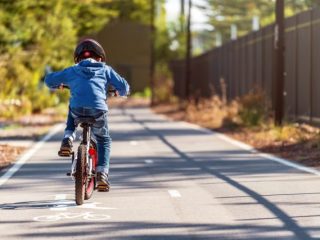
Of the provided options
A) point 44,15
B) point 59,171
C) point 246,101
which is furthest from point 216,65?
point 59,171

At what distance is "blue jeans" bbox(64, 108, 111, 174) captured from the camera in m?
12.0

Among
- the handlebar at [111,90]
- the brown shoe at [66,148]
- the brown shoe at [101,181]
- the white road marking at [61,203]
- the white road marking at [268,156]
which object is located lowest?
the white road marking at [268,156]

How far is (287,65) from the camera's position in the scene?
1155 inches

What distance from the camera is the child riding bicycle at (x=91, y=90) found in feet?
39.3

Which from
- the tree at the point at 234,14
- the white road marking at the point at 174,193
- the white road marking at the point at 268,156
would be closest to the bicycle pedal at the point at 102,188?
the white road marking at the point at 174,193

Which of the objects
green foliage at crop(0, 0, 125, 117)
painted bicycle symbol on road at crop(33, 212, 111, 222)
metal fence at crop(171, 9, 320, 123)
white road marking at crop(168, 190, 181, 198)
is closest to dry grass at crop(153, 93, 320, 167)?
metal fence at crop(171, 9, 320, 123)

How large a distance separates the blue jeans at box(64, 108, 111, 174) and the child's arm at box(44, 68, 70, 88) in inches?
16.4

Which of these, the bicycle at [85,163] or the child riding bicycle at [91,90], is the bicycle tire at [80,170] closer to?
the bicycle at [85,163]

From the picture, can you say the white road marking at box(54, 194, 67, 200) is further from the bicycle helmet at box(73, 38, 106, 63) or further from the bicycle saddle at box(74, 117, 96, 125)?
the bicycle helmet at box(73, 38, 106, 63)

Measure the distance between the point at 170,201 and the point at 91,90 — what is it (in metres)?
1.59

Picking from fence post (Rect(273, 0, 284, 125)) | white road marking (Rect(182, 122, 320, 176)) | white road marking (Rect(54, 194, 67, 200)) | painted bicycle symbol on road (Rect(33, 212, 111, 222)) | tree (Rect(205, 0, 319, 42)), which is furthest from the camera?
tree (Rect(205, 0, 319, 42))

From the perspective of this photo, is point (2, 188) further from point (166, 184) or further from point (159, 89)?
point (159, 89)

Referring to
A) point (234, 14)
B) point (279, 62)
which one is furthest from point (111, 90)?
point (234, 14)

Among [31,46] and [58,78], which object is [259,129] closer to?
[31,46]
